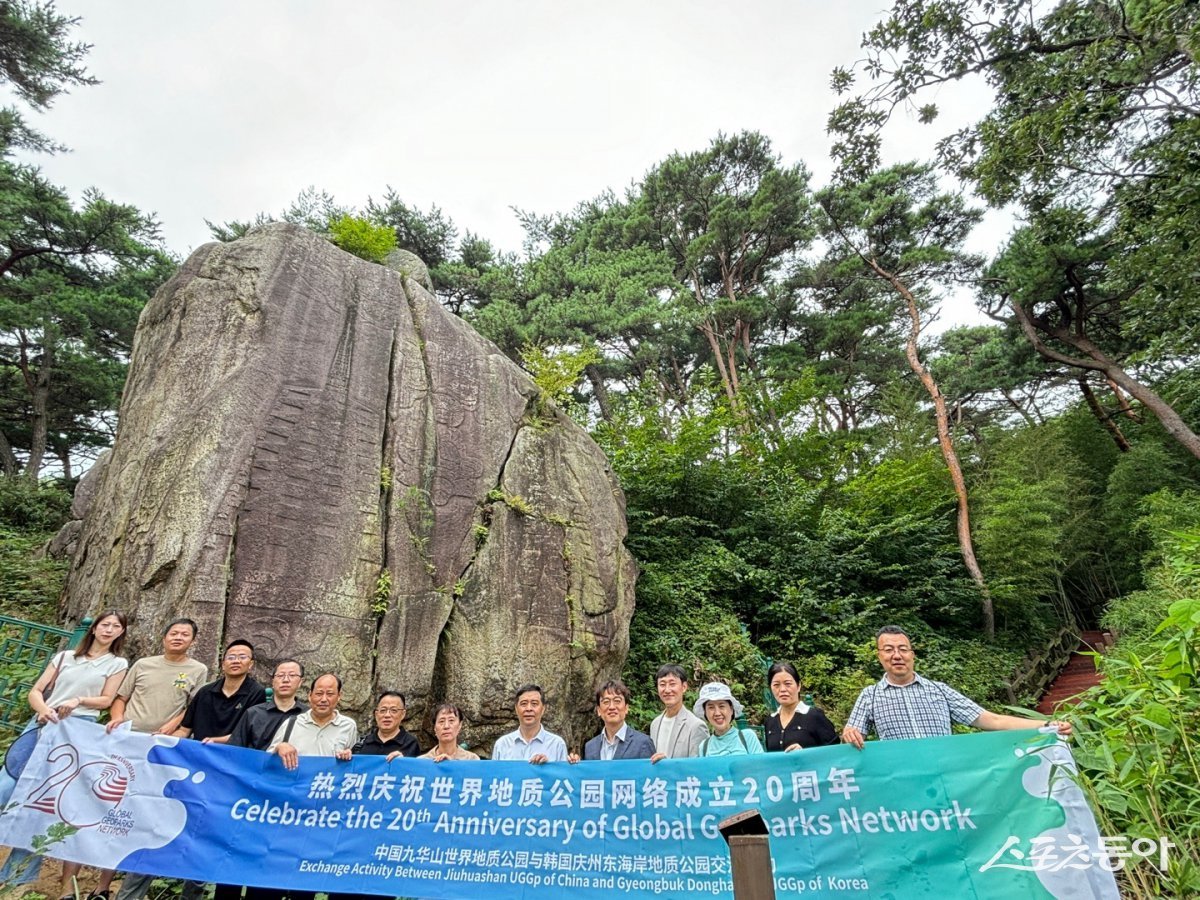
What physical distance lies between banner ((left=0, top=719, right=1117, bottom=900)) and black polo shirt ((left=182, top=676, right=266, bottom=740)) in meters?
0.19

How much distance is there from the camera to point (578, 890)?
118 inches

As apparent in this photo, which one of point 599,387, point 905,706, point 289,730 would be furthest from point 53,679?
point 599,387

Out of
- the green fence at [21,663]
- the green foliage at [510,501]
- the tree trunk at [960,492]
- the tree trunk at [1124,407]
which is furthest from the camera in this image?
the tree trunk at [1124,407]

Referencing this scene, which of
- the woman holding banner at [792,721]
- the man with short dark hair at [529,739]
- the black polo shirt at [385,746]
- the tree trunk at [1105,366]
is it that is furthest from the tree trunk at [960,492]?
the black polo shirt at [385,746]

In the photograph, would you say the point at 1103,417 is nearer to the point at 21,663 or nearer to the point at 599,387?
the point at 599,387

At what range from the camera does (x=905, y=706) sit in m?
3.28

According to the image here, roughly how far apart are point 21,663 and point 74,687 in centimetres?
226

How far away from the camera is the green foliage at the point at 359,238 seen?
8.44m

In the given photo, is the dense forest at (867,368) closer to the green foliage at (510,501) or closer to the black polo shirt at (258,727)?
the green foliage at (510,501)

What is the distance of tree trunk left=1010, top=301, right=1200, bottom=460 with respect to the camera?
36.2 ft

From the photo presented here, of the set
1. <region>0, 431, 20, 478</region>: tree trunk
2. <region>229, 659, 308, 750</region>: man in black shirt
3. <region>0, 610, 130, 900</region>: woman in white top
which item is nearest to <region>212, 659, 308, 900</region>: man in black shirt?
<region>229, 659, 308, 750</region>: man in black shirt

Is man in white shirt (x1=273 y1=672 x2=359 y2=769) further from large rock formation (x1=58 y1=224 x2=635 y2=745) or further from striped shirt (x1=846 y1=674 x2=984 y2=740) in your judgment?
striped shirt (x1=846 y1=674 x2=984 y2=740)

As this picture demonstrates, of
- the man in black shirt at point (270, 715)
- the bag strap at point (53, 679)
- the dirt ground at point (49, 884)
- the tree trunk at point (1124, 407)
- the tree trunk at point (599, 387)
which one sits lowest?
the dirt ground at point (49, 884)

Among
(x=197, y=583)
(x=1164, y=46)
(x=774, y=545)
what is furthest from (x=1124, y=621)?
(x=197, y=583)
